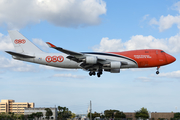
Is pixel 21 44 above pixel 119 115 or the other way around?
above

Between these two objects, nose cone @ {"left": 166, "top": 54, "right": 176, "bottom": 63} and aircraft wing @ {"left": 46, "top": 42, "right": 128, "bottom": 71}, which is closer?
aircraft wing @ {"left": 46, "top": 42, "right": 128, "bottom": 71}

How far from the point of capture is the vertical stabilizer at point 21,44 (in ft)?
178

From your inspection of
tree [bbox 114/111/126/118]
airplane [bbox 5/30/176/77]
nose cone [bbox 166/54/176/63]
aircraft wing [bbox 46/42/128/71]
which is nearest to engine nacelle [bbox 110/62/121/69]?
airplane [bbox 5/30/176/77]

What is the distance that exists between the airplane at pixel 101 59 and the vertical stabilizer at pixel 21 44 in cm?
154

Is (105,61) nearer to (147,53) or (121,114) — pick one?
(147,53)

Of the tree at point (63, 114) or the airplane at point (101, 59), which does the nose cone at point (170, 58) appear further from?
the tree at point (63, 114)

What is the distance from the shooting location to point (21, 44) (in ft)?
179

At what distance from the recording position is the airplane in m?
47.9

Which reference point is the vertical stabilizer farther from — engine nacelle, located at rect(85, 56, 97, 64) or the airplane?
engine nacelle, located at rect(85, 56, 97, 64)

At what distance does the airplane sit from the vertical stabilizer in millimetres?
1540

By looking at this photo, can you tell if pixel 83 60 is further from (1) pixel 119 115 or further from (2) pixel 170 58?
(1) pixel 119 115

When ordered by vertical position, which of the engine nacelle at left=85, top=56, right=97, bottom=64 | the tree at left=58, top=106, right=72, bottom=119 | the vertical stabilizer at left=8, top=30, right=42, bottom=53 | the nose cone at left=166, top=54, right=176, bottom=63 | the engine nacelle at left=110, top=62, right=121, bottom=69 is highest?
the vertical stabilizer at left=8, top=30, right=42, bottom=53

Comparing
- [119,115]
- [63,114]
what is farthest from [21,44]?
[63,114]

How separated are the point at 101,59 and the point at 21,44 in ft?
64.3
